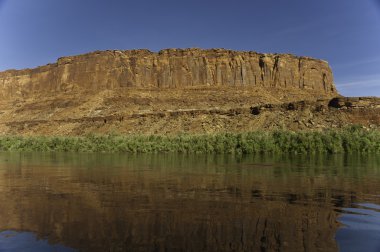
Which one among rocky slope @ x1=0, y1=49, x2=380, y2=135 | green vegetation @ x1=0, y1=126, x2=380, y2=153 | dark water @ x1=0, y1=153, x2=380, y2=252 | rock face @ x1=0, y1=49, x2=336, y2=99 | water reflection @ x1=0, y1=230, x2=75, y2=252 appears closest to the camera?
water reflection @ x1=0, y1=230, x2=75, y2=252

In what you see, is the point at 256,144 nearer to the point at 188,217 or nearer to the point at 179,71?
the point at 188,217

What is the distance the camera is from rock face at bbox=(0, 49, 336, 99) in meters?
92.0

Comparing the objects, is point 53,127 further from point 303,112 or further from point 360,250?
point 360,250

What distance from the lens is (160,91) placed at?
87.6 m

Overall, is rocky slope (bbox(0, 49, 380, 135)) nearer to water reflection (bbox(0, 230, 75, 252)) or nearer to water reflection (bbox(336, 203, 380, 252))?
water reflection (bbox(336, 203, 380, 252))

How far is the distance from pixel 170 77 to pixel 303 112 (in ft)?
132

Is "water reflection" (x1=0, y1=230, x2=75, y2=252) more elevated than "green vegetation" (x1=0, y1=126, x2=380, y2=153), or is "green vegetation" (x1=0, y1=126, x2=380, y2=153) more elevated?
"green vegetation" (x1=0, y1=126, x2=380, y2=153)

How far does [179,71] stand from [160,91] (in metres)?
7.99

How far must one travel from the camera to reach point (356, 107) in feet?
185

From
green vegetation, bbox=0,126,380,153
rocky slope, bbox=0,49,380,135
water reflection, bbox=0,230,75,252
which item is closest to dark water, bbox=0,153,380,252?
water reflection, bbox=0,230,75,252

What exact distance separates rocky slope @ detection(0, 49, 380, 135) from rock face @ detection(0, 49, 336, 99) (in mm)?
229

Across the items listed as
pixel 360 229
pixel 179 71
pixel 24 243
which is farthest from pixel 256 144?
pixel 179 71

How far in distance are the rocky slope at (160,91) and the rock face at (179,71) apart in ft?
0.75

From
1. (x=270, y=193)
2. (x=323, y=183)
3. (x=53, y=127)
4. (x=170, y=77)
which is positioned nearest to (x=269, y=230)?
(x=270, y=193)
